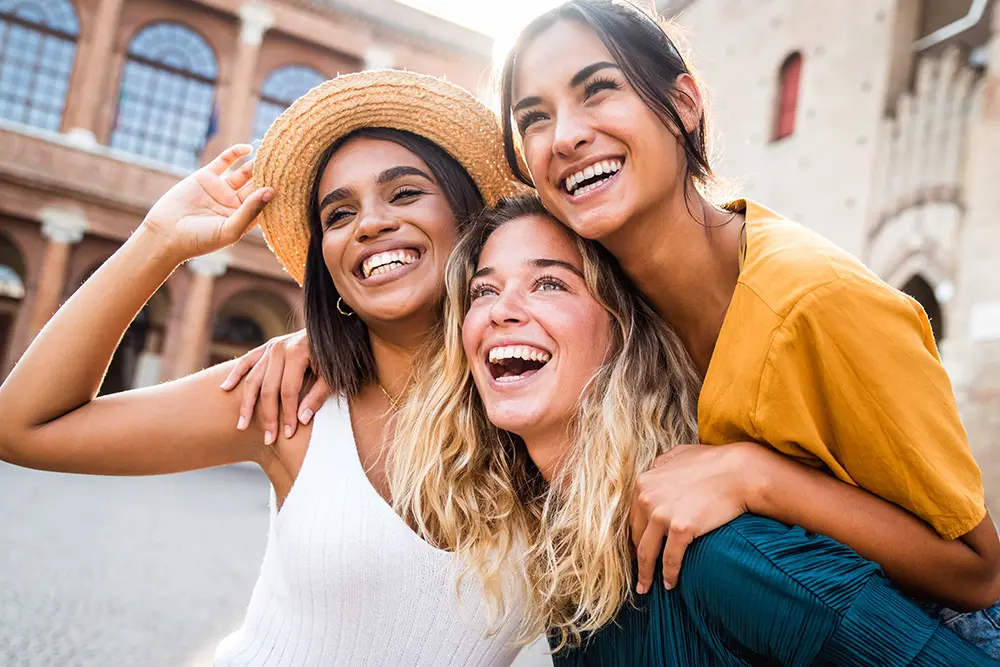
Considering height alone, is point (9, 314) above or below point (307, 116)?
below

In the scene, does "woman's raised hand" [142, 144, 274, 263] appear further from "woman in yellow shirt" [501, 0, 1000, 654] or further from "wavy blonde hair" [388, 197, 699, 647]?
"woman in yellow shirt" [501, 0, 1000, 654]

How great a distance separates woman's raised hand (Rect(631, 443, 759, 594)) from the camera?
61.6 inches

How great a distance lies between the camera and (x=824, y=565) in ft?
4.79

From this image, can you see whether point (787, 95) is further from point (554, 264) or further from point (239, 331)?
point (239, 331)

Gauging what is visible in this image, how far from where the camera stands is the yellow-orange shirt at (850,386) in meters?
1.67

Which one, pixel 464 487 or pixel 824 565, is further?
pixel 464 487

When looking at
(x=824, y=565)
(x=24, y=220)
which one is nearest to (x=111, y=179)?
(x=24, y=220)

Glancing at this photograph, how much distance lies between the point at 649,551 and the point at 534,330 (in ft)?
2.21

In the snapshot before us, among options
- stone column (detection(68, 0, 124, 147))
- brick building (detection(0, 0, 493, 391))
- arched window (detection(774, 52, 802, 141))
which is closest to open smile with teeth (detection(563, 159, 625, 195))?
arched window (detection(774, 52, 802, 141))

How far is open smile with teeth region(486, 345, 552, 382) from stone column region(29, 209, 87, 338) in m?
15.2

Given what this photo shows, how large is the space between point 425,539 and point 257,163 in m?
1.46

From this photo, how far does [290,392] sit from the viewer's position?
2.31 m

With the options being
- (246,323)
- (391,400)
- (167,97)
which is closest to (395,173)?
(391,400)

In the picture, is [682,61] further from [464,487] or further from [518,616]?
[518,616]
